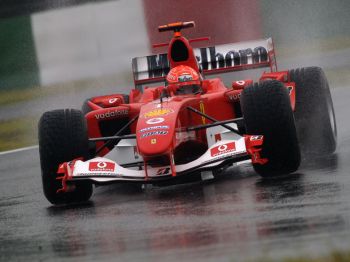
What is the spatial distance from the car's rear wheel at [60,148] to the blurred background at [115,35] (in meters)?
8.92

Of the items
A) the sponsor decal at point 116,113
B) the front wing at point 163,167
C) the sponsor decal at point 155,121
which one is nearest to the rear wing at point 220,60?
the sponsor decal at point 116,113

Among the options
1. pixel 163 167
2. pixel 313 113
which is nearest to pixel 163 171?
pixel 163 167

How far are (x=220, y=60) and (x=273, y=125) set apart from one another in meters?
3.62

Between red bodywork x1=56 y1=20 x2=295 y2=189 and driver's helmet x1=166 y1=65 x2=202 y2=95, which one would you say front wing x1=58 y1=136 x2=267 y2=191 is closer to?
red bodywork x1=56 y1=20 x2=295 y2=189

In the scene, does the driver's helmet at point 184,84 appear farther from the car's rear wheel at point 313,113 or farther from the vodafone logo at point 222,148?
the vodafone logo at point 222,148

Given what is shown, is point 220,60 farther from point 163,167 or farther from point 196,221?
point 196,221

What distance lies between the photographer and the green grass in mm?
17519

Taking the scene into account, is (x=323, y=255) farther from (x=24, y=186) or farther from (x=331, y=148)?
(x=24, y=186)

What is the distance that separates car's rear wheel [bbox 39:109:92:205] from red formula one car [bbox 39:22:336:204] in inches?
0.4

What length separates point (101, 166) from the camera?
10.8 m

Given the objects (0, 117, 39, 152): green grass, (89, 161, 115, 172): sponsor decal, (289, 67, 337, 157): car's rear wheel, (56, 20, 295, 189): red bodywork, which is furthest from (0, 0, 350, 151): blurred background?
(89, 161, 115, 172): sponsor decal

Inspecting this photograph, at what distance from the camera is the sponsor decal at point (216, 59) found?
14.1 metres

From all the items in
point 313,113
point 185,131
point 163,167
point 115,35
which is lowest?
point 115,35

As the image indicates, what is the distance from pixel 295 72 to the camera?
12969mm
